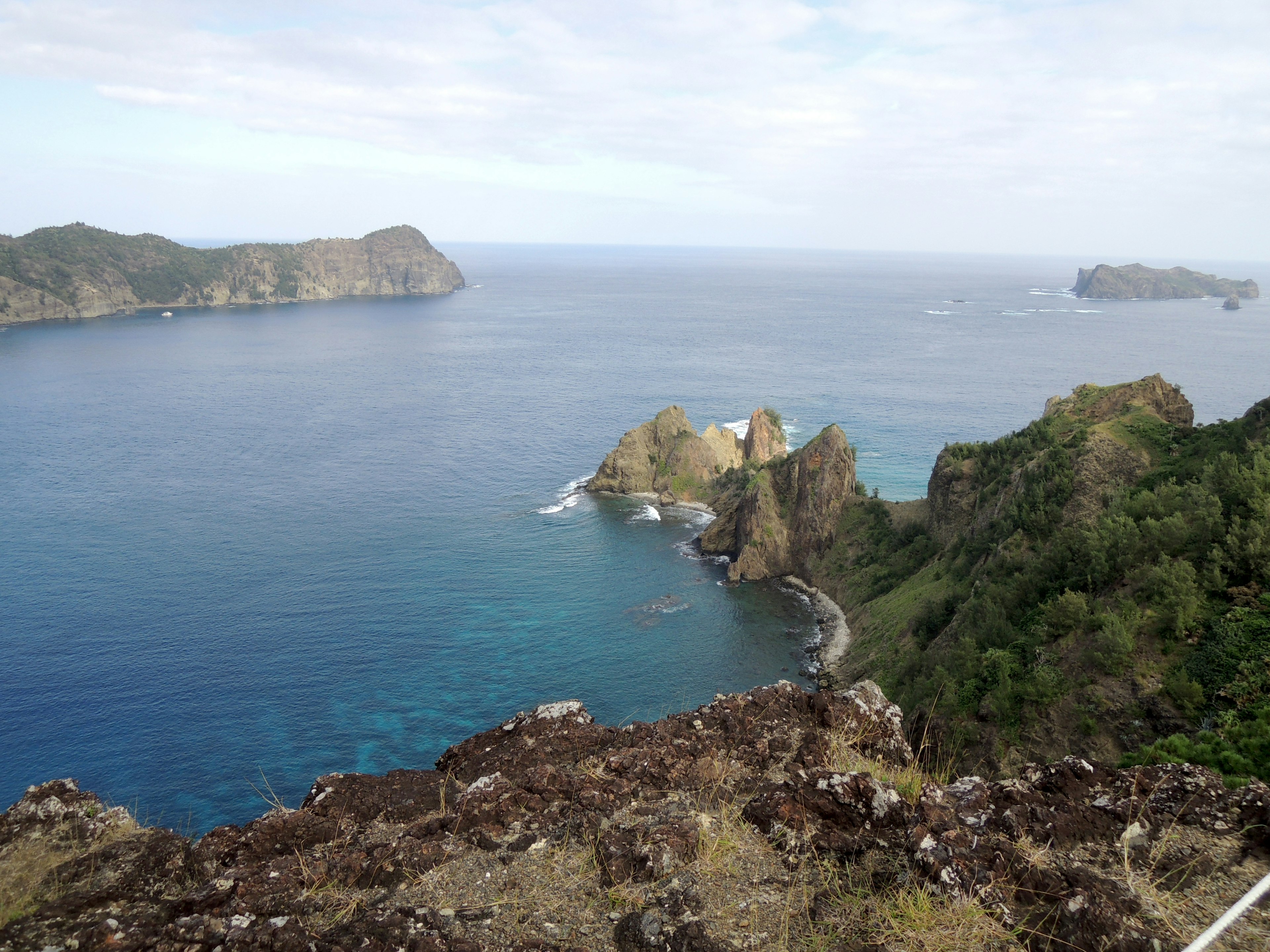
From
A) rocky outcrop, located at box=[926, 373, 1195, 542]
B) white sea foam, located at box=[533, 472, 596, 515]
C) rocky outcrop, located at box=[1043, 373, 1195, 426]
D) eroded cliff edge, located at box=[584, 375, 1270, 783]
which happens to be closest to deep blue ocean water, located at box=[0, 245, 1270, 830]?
white sea foam, located at box=[533, 472, 596, 515]

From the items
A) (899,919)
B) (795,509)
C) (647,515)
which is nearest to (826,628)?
(795,509)

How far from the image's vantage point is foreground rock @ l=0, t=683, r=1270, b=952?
8.21 m

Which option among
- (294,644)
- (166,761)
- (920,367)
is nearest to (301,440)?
(294,644)

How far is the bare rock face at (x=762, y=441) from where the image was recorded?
3546 inches

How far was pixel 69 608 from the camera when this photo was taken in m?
55.8

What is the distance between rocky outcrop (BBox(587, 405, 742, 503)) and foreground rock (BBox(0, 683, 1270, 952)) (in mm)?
73687

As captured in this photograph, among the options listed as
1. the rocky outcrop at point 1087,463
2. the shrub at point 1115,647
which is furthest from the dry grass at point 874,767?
the rocky outcrop at point 1087,463

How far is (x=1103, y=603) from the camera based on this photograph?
88.4 ft

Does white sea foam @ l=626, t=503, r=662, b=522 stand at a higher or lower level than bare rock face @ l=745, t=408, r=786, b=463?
→ lower

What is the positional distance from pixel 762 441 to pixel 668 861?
272ft

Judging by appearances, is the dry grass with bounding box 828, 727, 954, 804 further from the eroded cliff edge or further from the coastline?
the coastline

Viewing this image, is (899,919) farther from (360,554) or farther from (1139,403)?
(360,554)

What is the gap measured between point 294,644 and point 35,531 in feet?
125

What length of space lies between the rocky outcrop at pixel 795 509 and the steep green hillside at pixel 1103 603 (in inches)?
605
